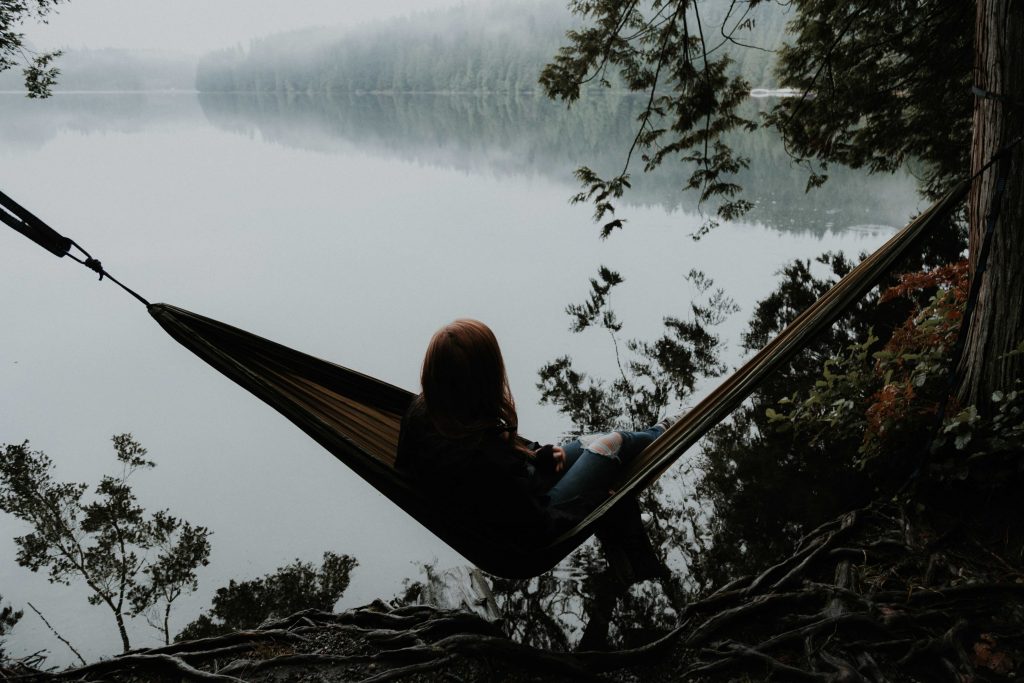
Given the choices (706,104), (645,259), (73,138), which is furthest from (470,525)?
(73,138)

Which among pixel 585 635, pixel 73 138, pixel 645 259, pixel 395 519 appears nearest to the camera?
pixel 585 635

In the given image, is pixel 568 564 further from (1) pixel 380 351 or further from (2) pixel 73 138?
(2) pixel 73 138

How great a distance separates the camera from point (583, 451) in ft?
5.95

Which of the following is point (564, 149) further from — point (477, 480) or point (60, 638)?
point (477, 480)

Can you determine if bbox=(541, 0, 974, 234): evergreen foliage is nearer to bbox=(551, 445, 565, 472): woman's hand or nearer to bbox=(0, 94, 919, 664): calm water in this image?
bbox=(0, 94, 919, 664): calm water

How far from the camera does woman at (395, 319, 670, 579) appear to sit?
1452 mm

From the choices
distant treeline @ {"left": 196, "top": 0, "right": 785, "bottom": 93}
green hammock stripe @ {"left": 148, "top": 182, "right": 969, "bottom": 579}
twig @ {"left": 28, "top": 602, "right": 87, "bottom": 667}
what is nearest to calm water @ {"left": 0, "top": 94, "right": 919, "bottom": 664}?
twig @ {"left": 28, "top": 602, "right": 87, "bottom": 667}

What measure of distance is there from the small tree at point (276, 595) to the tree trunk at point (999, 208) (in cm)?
218

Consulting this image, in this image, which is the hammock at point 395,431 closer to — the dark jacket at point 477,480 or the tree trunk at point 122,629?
the dark jacket at point 477,480

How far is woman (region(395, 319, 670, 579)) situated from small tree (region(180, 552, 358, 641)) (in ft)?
3.76

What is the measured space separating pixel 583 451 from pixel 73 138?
56.5 ft

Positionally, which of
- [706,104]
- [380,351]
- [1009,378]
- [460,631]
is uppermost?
[380,351]

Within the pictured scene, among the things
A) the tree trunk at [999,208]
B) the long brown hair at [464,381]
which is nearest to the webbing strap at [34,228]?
the long brown hair at [464,381]

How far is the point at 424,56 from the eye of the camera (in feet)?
187
